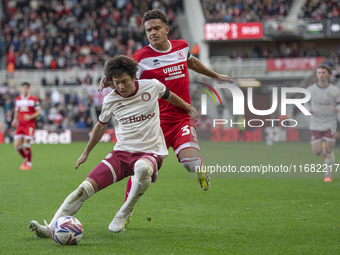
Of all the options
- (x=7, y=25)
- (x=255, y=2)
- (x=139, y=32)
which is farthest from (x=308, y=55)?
(x=7, y=25)

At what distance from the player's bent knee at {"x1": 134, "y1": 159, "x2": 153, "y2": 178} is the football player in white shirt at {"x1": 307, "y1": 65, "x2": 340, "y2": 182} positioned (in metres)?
5.70

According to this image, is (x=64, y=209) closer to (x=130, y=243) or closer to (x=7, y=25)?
(x=130, y=243)

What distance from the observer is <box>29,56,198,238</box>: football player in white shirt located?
646 cm

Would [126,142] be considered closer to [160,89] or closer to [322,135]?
[160,89]

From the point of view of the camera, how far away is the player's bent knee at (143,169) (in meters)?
6.38

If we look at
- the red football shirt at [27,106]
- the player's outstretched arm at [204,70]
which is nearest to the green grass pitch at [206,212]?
the player's outstretched arm at [204,70]

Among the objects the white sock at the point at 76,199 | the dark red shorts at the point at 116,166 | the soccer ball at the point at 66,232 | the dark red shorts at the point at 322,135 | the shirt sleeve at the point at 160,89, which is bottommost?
the dark red shorts at the point at 322,135

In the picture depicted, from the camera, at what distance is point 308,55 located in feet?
125

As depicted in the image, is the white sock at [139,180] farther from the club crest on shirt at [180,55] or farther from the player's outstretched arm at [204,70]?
the player's outstretched arm at [204,70]

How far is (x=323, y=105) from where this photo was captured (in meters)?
12.0

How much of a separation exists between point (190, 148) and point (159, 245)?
1894 millimetres

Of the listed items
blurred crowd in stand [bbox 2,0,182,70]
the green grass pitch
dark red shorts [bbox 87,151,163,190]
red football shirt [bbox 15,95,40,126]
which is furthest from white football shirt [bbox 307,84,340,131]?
blurred crowd in stand [bbox 2,0,182,70]

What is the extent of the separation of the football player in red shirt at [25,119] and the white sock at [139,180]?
10126 mm

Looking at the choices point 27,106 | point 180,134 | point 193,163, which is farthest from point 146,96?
point 27,106
